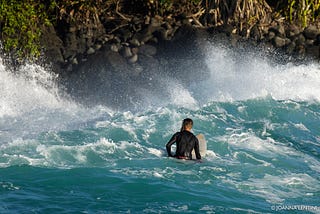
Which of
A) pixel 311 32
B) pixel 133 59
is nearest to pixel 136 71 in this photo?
pixel 133 59

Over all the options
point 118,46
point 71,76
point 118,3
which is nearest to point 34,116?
point 71,76

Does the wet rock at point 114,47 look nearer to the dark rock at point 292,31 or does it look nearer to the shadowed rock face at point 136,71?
the shadowed rock face at point 136,71

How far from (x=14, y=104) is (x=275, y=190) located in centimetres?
885

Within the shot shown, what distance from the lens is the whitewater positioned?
37.9ft

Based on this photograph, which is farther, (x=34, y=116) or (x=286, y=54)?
(x=286, y=54)

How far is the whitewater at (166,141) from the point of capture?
1155 cm

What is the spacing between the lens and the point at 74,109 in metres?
19.7

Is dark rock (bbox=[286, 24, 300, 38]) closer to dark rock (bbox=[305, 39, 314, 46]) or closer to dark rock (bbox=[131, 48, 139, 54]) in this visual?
dark rock (bbox=[305, 39, 314, 46])

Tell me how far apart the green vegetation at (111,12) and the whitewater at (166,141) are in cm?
94

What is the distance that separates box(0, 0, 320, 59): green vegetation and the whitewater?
94 cm

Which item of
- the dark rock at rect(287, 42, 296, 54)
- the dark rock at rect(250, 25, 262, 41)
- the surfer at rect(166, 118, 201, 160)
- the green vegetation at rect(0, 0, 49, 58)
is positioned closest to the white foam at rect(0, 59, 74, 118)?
the green vegetation at rect(0, 0, 49, 58)

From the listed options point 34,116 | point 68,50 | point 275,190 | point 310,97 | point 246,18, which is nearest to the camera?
point 275,190

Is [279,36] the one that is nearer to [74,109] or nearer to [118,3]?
[118,3]

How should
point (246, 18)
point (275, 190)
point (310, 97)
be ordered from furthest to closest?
point (246, 18), point (310, 97), point (275, 190)
